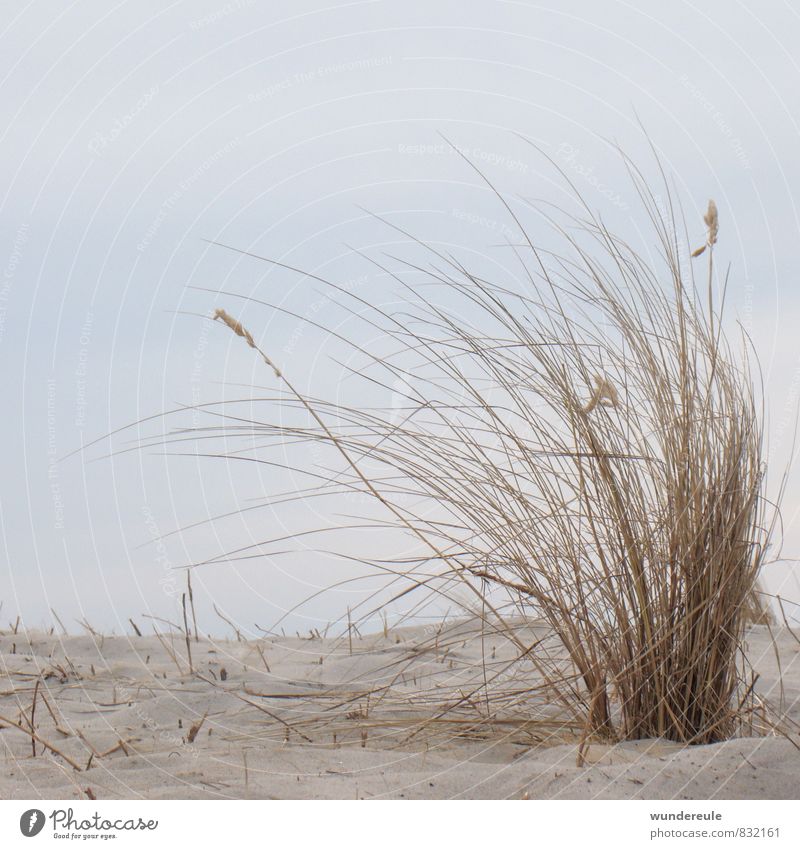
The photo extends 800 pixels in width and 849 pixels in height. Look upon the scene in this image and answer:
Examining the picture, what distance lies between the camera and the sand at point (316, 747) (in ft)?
6.59

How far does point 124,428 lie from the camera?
95.7 inches

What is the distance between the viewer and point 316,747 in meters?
2.27

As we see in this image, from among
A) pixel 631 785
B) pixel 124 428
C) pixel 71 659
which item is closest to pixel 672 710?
pixel 631 785

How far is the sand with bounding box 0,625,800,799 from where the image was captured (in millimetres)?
2010
